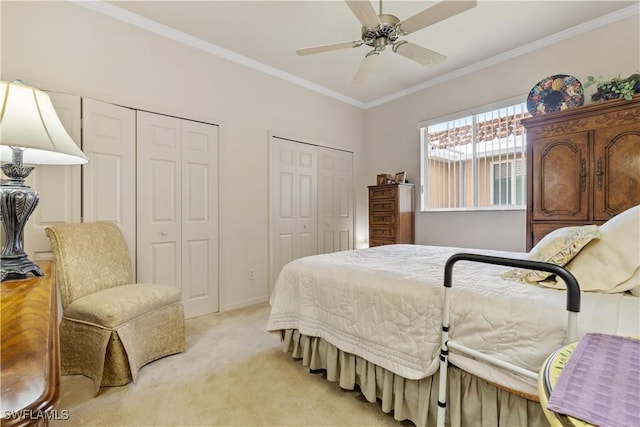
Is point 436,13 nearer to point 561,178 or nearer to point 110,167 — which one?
point 561,178

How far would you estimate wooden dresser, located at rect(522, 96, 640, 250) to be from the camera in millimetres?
2186

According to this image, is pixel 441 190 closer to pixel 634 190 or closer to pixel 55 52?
Result: pixel 634 190

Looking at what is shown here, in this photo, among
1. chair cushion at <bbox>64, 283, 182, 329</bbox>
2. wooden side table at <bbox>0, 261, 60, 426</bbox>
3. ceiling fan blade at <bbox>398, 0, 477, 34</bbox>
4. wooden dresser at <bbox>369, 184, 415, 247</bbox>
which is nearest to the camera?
wooden side table at <bbox>0, 261, 60, 426</bbox>

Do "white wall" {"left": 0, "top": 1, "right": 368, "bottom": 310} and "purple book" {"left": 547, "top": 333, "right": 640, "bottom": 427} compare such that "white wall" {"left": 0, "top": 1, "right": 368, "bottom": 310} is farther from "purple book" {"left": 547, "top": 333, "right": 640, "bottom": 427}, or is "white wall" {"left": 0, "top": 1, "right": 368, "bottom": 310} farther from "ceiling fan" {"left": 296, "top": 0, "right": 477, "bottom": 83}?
"purple book" {"left": 547, "top": 333, "right": 640, "bottom": 427}

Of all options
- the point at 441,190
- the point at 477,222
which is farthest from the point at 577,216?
the point at 441,190

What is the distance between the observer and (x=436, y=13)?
1.79 metres

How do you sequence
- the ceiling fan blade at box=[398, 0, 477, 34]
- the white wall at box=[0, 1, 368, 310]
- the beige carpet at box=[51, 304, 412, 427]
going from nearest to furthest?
the beige carpet at box=[51, 304, 412, 427], the ceiling fan blade at box=[398, 0, 477, 34], the white wall at box=[0, 1, 368, 310]

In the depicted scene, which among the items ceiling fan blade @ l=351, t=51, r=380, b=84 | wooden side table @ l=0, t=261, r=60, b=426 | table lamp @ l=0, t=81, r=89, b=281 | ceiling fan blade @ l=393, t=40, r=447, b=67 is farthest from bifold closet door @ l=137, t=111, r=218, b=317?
ceiling fan blade @ l=393, t=40, r=447, b=67

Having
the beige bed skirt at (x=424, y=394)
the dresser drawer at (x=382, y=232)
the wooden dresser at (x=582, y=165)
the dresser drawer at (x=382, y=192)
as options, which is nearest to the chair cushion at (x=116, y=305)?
the beige bed skirt at (x=424, y=394)

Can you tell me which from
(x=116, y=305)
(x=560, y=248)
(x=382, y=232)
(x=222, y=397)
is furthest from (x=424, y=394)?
(x=382, y=232)

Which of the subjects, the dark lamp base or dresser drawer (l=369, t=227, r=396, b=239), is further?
dresser drawer (l=369, t=227, r=396, b=239)

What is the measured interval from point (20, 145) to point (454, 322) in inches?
80.6

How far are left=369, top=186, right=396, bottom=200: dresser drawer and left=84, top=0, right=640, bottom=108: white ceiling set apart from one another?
4.84ft

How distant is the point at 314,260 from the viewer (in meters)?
2.05
